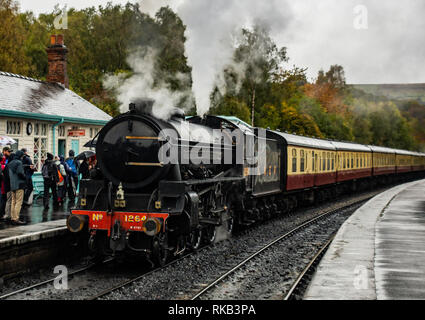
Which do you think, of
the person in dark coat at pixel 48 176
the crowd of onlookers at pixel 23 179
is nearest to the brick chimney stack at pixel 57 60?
the crowd of onlookers at pixel 23 179

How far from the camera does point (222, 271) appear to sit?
980cm

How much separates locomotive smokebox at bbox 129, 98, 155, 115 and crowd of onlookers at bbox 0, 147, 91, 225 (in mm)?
2980

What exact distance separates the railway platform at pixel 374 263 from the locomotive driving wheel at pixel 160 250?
9.25 ft

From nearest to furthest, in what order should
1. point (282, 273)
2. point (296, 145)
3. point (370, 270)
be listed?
point (370, 270), point (282, 273), point (296, 145)

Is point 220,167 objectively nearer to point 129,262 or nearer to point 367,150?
point 129,262

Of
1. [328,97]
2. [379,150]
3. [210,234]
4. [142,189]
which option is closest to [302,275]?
[142,189]

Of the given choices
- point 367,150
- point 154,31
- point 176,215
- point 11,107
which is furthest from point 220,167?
point 367,150

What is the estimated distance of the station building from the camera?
1681 cm

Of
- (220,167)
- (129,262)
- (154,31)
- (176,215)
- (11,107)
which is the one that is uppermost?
(154,31)

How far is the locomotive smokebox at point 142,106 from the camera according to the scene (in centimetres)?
978

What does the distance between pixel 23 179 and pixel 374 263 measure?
7.75m

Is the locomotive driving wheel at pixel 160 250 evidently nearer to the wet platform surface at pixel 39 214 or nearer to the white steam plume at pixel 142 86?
the white steam plume at pixel 142 86
